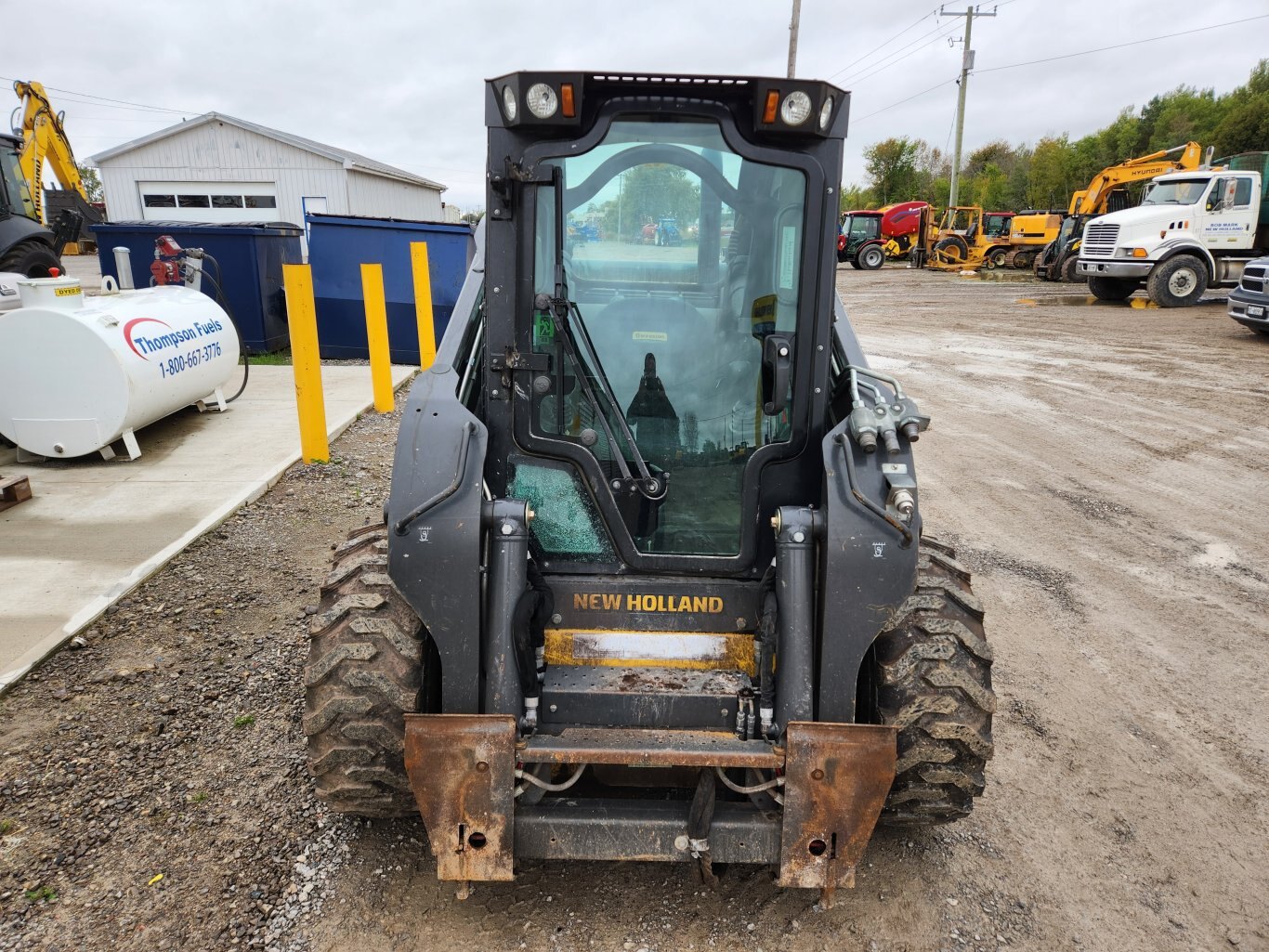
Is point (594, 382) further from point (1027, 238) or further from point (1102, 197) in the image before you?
point (1027, 238)

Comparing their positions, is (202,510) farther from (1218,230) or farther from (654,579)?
(1218,230)

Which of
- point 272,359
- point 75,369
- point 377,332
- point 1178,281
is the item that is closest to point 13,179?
point 272,359

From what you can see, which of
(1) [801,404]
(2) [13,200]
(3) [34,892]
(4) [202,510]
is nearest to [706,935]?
(1) [801,404]

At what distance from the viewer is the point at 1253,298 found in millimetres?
Answer: 13281

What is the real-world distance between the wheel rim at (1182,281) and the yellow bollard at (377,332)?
54.2ft

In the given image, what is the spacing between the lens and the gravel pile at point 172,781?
2.64 metres

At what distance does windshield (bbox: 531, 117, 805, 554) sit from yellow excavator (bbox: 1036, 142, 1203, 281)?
23.0m

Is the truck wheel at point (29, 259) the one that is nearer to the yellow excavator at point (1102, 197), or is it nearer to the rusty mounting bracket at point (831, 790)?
the rusty mounting bracket at point (831, 790)

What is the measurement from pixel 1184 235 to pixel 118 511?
19.3 m

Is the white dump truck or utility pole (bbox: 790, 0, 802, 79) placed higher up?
utility pole (bbox: 790, 0, 802, 79)

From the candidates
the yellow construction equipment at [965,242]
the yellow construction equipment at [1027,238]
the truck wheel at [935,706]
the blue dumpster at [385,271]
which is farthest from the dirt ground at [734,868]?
the yellow construction equipment at [965,242]

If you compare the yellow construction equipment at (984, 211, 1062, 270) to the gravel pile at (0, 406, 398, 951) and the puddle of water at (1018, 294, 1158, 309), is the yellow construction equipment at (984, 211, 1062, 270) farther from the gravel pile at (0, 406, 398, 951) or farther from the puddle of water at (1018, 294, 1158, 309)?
the gravel pile at (0, 406, 398, 951)

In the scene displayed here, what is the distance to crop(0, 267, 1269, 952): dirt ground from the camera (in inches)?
103

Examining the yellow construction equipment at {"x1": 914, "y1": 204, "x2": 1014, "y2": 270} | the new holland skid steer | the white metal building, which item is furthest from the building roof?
the new holland skid steer
